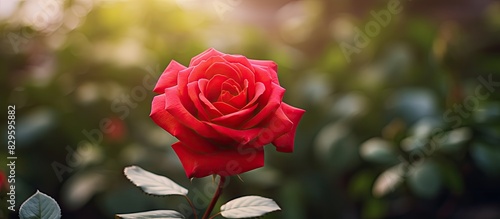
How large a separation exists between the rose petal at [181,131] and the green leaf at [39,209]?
80mm

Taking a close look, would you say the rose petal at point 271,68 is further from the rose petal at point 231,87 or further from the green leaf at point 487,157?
the green leaf at point 487,157

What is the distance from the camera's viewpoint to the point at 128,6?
1219mm

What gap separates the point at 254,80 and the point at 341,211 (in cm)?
83

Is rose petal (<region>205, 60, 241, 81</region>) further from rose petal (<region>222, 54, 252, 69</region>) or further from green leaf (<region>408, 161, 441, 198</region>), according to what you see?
green leaf (<region>408, 161, 441, 198</region>)

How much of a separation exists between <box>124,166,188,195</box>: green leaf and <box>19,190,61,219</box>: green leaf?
43mm

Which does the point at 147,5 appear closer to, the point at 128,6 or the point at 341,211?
the point at 128,6

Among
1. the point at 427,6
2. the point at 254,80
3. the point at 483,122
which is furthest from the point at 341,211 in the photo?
the point at 254,80

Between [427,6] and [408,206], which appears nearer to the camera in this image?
[408,206]

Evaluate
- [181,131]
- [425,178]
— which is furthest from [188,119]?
[425,178]

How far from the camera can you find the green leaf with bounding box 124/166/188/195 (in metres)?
0.34

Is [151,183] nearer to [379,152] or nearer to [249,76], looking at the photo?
[249,76]

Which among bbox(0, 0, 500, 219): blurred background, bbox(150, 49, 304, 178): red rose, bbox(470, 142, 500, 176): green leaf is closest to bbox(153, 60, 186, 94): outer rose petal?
bbox(150, 49, 304, 178): red rose

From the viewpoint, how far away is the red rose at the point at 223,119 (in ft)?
0.97

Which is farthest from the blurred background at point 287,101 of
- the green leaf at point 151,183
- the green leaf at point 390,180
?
the green leaf at point 151,183
